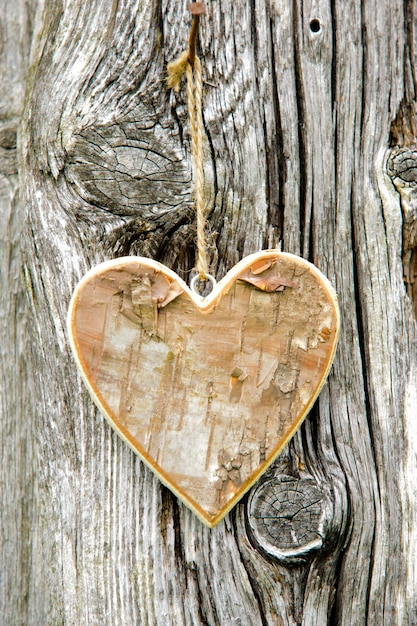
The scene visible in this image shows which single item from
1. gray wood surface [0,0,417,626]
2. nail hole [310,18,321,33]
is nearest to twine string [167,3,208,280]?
gray wood surface [0,0,417,626]

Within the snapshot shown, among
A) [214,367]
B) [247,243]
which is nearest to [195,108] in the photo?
[247,243]

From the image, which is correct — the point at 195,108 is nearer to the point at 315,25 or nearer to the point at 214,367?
the point at 315,25

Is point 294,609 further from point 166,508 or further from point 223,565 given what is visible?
point 166,508

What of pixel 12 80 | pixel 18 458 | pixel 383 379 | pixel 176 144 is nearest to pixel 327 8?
pixel 176 144

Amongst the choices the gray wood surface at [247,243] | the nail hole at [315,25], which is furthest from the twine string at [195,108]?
the nail hole at [315,25]

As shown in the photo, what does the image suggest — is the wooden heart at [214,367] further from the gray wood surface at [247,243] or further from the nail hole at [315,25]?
the nail hole at [315,25]

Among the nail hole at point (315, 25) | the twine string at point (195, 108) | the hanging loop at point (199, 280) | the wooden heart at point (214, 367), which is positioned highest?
the nail hole at point (315, 25)
